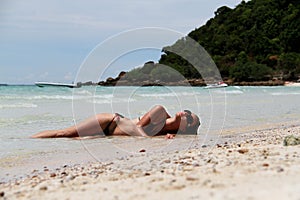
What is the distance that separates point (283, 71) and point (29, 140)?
3504 inches

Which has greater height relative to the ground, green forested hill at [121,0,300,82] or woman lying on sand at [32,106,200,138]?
green forested hill at [121,0,300,82]

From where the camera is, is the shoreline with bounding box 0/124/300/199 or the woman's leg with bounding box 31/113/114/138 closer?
the shoreline with bounding box 0/124/300/199

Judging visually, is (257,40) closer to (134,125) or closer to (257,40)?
(257,40)

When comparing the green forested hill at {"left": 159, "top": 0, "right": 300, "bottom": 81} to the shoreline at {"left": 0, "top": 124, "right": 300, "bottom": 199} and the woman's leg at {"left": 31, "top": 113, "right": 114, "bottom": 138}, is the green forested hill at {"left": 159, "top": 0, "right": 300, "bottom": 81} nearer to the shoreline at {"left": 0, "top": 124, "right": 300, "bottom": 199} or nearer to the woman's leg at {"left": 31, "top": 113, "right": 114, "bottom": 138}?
the woman's leg at {"left": 31, "top": 113, "right": 114, "bottom": 138}

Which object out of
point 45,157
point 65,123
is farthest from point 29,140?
point 65,123

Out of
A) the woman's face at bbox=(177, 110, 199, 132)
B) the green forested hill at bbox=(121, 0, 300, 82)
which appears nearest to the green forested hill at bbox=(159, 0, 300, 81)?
the green forested hill at bbox=(121, 0, 300, 82)

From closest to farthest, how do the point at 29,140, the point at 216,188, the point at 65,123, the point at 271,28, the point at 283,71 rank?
the point at 216,188, the point at 29,140, the point at 65,123, the point at 283,71, the point at 271,28

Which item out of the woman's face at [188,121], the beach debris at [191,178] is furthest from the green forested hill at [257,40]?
the beach debris at [191,178]

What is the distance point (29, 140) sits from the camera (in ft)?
28.5

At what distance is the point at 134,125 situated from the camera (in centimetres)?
925

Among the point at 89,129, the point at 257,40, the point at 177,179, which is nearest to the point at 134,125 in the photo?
the point at 89,129

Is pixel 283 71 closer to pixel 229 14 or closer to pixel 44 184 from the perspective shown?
pixel 229 14

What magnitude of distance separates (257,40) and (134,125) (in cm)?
9424

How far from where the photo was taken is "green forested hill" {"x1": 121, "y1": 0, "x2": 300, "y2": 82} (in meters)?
92.4
